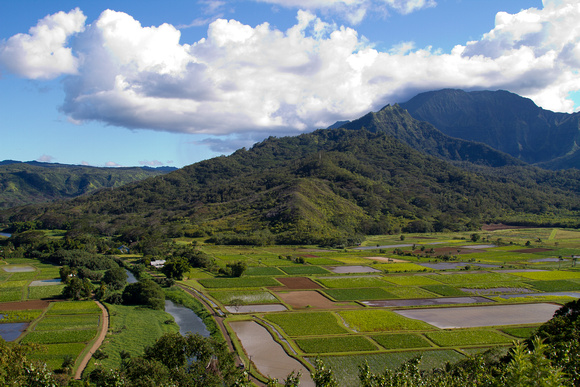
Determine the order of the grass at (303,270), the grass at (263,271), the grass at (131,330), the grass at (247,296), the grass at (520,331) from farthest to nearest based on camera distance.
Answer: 1. the grass at (303,270)
2. the grass at (263,271)
3. the grass at (247,296)
4. the grass at (520,331)
5. the grass at (131,330)

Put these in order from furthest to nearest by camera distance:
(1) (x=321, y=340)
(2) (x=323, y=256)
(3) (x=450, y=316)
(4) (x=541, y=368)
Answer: (2) (x=323, y=256)
(3) (x=450, y=316)
(1) (x=321, y=340)
(4) (x=541, y=368)

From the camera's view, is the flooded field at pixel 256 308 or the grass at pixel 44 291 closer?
the flooded field at pixel 256 308

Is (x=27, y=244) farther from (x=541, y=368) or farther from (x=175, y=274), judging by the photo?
(x=541, y=368)

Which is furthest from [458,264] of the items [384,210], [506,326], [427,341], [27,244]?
[27,244]

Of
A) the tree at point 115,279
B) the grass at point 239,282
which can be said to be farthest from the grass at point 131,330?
the grass at point 239,282

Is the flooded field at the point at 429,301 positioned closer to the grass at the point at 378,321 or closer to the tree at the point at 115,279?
the grass at the point at 378,321

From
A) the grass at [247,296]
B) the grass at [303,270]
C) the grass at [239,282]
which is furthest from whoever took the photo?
the grass at [303,270]

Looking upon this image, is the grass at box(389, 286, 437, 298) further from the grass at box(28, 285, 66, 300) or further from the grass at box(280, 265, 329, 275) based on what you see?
the grass at box(28, 285, 66, 300)
